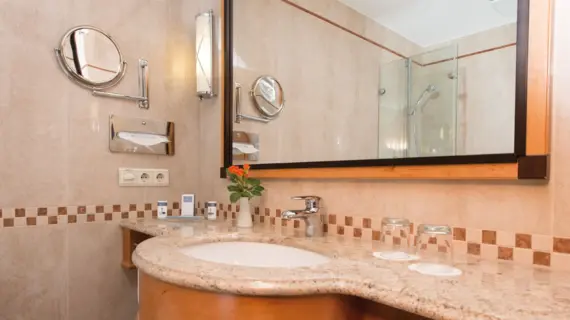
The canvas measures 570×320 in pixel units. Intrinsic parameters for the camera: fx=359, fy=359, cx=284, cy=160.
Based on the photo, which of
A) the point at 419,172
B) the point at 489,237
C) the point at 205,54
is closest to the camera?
the point at 489,237

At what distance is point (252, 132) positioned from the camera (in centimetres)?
158

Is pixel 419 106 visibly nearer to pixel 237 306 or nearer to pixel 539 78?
pixel 539 78

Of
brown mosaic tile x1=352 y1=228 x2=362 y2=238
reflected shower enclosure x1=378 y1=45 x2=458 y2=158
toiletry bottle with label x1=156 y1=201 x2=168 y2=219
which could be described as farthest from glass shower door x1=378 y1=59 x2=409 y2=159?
toiletry bottle with label x1=156 y1=201 x2=168 y2=219

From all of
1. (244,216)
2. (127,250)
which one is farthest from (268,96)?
(127,250)

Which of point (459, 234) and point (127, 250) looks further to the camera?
point (127, 250)

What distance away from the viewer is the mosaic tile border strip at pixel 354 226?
0.78 metres

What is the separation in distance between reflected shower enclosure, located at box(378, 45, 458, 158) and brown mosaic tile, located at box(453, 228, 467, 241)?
0.64ft

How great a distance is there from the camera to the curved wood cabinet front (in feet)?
2.19

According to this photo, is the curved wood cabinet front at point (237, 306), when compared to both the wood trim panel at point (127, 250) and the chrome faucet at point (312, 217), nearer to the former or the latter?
the chrome faucet at point (312, 217)

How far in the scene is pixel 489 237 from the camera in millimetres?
855

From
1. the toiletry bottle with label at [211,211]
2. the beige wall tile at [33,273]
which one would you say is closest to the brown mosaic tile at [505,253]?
the toiletry bottle with label at [211,211]

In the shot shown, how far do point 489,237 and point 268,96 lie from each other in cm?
100

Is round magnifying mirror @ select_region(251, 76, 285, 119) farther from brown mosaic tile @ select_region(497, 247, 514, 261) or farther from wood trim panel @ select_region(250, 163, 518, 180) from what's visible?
brown mosaic tile @ select_region(497, 247, 514, 261)

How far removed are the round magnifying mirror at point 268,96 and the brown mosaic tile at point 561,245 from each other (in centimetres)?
102
